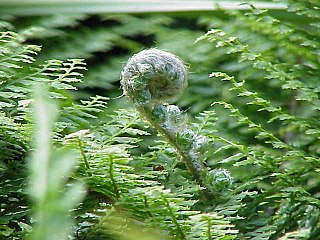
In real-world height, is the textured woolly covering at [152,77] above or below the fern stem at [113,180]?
above

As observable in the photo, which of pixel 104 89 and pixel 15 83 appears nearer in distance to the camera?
pixel 15 83

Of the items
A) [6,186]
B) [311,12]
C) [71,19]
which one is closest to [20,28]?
[71,19]

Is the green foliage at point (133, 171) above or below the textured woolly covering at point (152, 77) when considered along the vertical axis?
below

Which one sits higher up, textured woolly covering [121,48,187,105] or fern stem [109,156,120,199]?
textured woolly covering [121,48,187,105]

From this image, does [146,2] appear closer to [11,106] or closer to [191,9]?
[191,9]

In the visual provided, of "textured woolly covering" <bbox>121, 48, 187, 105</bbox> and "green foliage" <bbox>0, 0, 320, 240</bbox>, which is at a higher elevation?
"textured woolly covering" <bbox>121, 48, 187, 105</bbox>
